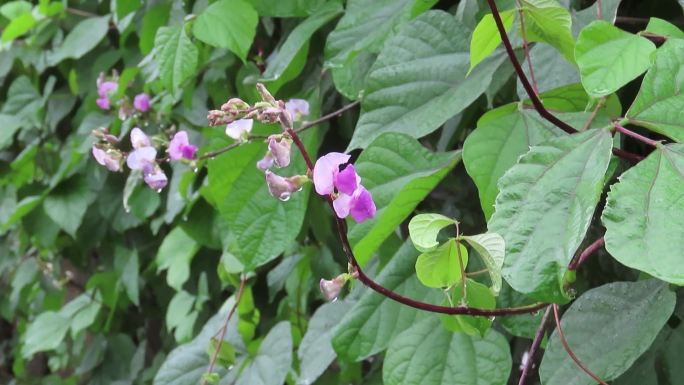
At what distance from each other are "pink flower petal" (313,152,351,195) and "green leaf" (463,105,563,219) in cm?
19

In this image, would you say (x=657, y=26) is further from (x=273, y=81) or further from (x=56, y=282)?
(x=56, y=282)

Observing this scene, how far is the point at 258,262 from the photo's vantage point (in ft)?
4.32

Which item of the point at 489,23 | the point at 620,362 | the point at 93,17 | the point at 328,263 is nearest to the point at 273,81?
the point at 328,263

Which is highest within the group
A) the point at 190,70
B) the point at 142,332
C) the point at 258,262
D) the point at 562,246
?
the point at 562,246

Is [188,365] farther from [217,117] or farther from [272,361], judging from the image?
[217,117]

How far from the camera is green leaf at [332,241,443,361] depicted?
112cm

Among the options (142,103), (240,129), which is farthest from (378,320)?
(142,103)

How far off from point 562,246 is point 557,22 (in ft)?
0.91

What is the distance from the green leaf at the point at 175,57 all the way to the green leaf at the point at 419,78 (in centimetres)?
47

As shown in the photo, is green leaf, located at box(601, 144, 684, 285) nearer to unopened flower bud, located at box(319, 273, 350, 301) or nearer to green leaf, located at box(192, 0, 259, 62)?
unopened flower bud, located at box(319, 273, 350, 301)

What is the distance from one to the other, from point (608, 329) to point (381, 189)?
0.99ft

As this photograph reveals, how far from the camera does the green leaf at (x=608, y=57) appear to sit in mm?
769

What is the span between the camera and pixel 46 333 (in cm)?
260

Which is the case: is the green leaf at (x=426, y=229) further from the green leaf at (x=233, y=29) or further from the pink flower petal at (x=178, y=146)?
the green leaf at (x=233, y=29)
